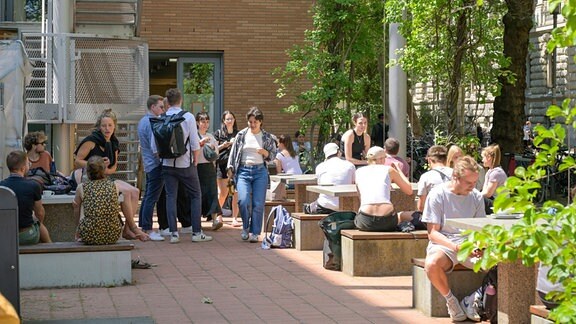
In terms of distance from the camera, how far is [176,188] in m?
14.5

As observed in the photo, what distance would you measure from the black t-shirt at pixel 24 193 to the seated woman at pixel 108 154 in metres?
2.61

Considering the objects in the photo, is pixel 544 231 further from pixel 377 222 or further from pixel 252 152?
pixel 252 152

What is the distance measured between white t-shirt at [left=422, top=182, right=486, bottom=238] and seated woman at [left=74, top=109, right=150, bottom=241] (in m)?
5.16

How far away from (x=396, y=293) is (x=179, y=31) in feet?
63.3

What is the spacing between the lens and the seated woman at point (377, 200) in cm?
1138

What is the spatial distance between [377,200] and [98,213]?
110 inches

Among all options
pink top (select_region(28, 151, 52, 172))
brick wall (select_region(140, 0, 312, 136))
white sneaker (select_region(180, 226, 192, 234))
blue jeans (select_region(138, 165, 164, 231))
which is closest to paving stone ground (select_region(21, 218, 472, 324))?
blue jeans (select_region(138, 165, 164, 231))

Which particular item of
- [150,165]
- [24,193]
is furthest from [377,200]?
[150,165]

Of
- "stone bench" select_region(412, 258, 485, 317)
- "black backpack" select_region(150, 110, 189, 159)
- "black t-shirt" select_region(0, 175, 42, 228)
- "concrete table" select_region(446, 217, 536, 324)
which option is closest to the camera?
"concrete table" select_region(446, 217, 536, 324)

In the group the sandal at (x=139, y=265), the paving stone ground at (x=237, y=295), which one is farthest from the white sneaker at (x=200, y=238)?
the sandal at (x=139, y=265)

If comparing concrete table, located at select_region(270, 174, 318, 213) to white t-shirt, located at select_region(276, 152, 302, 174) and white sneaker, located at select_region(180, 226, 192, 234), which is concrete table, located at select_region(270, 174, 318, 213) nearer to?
white t-shirt, located at select_region(276, 152, 302, 174)

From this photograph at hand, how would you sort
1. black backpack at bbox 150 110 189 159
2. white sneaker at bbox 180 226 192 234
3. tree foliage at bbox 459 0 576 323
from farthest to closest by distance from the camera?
white sneaker at bbox 180 226 192 234 → black backpack at bbox 150 110 189 159 → tree foliage at bbox 459 0 576 323

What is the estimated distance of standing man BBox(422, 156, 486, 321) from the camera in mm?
8969

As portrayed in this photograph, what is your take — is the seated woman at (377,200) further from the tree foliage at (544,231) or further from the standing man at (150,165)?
the tree foliage at (544,231)
